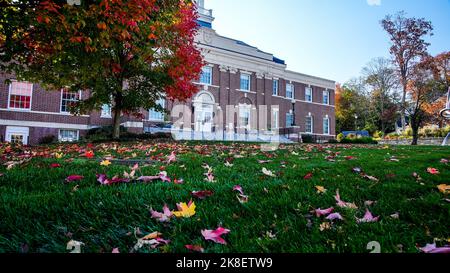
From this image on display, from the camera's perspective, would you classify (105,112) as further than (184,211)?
Yes

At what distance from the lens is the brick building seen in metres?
18.3

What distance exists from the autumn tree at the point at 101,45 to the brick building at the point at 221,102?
5.43 m

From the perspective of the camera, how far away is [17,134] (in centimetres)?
1803

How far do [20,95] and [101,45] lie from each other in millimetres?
15579

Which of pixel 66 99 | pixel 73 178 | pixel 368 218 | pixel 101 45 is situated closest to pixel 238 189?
pixel 368 218

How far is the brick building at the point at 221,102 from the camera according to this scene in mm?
18297

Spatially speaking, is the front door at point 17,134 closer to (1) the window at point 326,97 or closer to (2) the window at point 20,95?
(2) the window at point 20,95

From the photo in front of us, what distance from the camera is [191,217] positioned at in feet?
6.97

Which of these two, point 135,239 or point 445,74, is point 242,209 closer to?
point 135,239

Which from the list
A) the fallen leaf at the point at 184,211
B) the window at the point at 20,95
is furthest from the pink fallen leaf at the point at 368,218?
the window at the point at 20,95

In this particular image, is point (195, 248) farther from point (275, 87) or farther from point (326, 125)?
point (326, 125)

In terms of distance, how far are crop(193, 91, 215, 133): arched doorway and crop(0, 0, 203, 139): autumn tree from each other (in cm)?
1071

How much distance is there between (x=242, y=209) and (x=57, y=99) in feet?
70.0

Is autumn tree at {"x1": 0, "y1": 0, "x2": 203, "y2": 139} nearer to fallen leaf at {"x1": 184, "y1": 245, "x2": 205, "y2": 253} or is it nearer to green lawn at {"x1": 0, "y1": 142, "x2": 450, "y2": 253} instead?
green lawn at {"x1": 0, "y1": 142, "x2": 450, "y2": 253}
